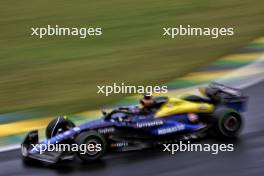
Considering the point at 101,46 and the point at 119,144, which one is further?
the point at 101,46

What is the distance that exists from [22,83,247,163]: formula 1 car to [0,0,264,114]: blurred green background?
2.43 m

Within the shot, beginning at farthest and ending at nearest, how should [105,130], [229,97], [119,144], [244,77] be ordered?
[244,77] → [229,97] → [119,144] → [105,130]

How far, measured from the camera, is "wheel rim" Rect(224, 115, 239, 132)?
907 cm

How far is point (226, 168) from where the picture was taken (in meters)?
8.21

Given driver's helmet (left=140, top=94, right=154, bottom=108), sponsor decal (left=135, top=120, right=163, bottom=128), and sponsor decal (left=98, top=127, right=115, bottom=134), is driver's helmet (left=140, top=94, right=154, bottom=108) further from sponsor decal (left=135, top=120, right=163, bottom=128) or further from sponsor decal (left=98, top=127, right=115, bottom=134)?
sponsor decal (left=98, top=127, right=115, bottom=134)

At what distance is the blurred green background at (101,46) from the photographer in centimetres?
1225

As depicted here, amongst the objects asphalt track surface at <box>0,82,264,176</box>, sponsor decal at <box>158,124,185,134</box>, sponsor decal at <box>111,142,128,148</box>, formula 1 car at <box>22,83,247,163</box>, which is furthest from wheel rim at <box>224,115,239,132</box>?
sponsor decal at <box>111,142,128,148</box>

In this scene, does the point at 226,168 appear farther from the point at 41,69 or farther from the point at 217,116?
the point at 41,69

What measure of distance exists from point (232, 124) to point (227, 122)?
11 centimetres

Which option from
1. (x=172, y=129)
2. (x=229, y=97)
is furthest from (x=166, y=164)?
(x=229, y=97)

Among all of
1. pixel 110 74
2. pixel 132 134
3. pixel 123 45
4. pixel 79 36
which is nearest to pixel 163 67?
pixel 110 74

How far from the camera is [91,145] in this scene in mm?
8430

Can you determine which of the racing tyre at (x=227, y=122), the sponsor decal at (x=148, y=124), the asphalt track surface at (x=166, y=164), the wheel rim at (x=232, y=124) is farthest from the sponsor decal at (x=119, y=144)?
the wheel rim at (x=232, y=124)

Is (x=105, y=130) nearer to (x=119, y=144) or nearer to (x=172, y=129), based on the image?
(x=119, y=144)
